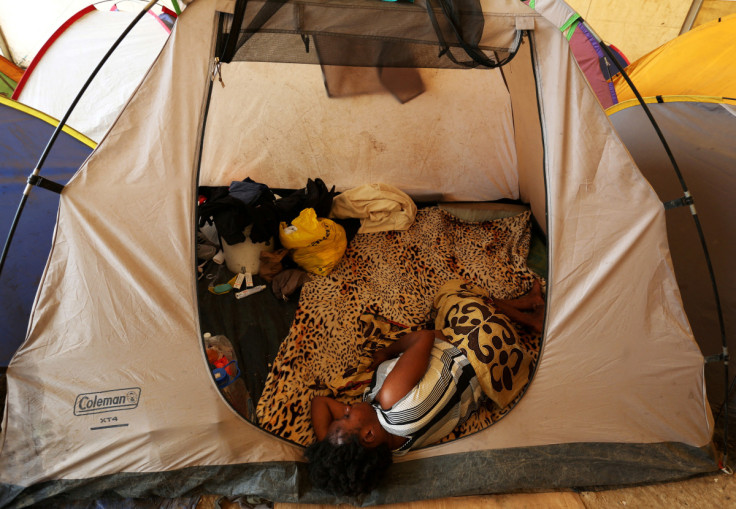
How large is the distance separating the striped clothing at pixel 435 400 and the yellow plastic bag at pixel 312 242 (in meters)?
0.73

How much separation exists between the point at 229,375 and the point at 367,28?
1176 millimetres

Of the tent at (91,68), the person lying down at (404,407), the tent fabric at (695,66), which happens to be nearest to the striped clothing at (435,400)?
the person lying down at (404,407)

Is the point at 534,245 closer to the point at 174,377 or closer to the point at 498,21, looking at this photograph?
the point at 498,21

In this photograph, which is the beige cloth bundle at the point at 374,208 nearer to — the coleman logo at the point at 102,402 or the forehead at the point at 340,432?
the forehead at the point at 340,432

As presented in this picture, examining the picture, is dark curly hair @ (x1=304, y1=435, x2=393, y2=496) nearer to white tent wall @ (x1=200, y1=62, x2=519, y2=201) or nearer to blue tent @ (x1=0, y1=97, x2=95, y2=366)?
blue tent @ (x1=0, y1=97, x2=95, y2=366)

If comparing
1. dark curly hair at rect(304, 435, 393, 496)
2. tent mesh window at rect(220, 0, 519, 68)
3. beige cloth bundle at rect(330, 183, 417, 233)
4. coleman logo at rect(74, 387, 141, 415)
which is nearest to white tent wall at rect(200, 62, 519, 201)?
beige cloth bundle at rect(330, 183, 417, 233)

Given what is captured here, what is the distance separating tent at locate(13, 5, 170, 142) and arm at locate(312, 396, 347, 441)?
1.79 metres

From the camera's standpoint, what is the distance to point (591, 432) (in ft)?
4.88

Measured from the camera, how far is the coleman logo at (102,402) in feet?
4.34

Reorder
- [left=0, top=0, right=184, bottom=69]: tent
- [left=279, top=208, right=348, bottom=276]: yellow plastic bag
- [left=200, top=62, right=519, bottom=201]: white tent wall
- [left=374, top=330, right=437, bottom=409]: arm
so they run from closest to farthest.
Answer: [left=374, top=330, right=437, bottom=409]: arm
[left=279, top=208, right=348, bottom=276]: yellow plastic bag
[left=200, top=62, right=519, bottom=201]: white tent wall
[left=0, top=0, right=184, bottom=69]: tent

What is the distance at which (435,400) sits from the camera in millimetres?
1427

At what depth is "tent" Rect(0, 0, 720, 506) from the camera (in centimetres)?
132

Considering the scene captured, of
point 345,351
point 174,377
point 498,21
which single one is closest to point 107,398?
point 174,377

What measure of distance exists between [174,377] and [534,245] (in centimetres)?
179
